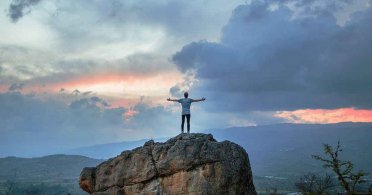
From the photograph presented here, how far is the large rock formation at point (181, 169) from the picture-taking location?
33.8m

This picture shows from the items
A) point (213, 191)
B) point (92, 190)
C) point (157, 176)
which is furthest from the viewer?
point (92, 190)

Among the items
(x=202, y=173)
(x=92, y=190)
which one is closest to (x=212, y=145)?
(x=202, y=173)

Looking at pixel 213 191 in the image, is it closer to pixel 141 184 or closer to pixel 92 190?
pixel 141 184

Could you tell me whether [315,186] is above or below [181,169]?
below

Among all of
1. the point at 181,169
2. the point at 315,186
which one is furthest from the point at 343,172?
the point at 315,186

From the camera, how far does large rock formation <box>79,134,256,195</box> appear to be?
111ft

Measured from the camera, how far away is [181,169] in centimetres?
3447

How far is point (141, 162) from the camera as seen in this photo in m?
36.2

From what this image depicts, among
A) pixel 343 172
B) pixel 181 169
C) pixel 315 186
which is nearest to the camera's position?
pixel 343 172

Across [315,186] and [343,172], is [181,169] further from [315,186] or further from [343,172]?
[315,186]

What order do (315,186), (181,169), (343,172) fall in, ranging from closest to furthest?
(343,172) → (181,169) → (315,186)

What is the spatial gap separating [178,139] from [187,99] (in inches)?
177

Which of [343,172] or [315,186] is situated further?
[315,186]

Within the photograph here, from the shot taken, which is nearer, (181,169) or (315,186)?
(181,169)
